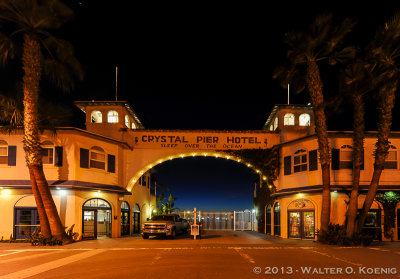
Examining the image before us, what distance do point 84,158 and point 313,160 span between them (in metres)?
13.4

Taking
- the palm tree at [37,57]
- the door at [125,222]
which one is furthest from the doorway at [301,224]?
the palm tree at [37,57]

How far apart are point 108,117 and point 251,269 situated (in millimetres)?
17515

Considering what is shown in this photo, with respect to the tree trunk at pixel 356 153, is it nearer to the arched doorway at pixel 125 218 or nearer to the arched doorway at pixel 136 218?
the arched doorway at pixel 125 218

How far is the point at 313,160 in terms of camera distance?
21125 mm

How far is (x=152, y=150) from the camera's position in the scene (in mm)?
24828

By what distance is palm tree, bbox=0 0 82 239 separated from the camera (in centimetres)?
1646

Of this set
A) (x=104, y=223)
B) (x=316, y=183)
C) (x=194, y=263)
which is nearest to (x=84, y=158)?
(x=104, y=223)

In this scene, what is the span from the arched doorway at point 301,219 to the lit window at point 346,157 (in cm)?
294

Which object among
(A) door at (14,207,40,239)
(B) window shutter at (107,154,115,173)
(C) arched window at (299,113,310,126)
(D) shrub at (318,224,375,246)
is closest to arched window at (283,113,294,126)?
(C) arched window at (299,113,310,126)

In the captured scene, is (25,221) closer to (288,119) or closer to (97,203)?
(97,203)

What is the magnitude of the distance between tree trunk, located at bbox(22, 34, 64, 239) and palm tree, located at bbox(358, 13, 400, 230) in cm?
1616

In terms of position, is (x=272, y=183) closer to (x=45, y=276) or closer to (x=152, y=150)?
(x=152, y=150)

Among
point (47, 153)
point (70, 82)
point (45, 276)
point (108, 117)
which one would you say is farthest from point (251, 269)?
point (108, 117)

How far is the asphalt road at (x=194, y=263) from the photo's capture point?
10117 millimetres
